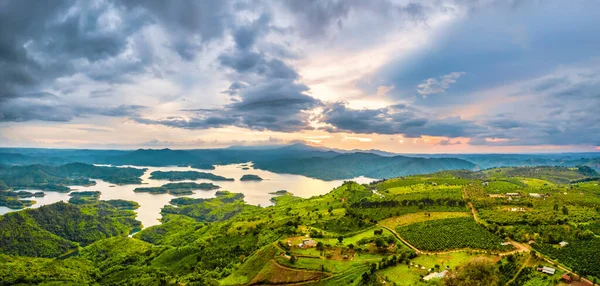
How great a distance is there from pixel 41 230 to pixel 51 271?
57190mm

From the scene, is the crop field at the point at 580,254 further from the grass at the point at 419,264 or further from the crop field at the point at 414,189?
the crop field at the point at 414,189

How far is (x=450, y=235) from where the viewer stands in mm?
58594

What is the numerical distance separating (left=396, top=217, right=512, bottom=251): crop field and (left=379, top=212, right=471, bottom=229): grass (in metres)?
3.36

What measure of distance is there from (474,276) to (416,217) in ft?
121

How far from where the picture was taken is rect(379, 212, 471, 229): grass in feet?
236

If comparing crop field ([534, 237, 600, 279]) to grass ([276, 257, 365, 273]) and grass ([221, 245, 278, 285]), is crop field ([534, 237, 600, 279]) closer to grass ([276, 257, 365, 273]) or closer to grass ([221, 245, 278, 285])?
grass ([276, 257, 365, 273])

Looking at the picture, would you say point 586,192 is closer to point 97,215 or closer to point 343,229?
point 343,229

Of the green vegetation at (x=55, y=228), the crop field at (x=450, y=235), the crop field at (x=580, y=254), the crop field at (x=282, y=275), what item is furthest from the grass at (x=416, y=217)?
the green vegetation at (x=55, y=228)

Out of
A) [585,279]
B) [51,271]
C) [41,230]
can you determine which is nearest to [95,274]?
[51,271]

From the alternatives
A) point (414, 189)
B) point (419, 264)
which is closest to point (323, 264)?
point (419, 264)

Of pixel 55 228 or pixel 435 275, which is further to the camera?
pixel 55 228

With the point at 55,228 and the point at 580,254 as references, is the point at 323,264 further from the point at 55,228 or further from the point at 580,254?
the point at 55,228

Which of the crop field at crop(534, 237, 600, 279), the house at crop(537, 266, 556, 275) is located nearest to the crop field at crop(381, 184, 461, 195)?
the crop field at crop(534, 237, 600, 279)

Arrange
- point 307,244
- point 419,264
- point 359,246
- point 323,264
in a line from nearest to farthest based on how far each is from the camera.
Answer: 1. point 419,264
2. point 323,264
3. point 359,246
4. point 307,244
